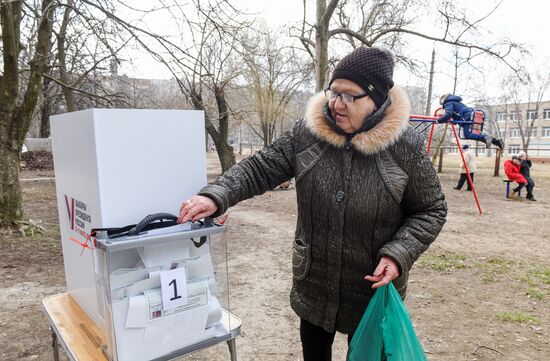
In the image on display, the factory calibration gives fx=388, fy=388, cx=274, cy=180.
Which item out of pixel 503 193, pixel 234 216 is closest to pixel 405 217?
pixel 234 216

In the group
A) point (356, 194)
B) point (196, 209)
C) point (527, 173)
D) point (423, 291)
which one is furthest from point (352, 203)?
point (527, 173)

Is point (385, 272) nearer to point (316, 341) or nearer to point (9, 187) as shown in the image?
point (316, 341)

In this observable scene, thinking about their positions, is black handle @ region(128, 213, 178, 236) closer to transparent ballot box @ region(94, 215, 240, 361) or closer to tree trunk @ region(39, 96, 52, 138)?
transparent ballot box @ region(94, 215, 240, 361)

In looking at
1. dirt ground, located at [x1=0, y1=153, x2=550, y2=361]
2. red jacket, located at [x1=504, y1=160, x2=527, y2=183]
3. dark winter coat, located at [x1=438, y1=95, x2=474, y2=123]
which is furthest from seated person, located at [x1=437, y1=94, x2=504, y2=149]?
dirt ground, located at [x1=0, y1=153, x2=550, y2=361]

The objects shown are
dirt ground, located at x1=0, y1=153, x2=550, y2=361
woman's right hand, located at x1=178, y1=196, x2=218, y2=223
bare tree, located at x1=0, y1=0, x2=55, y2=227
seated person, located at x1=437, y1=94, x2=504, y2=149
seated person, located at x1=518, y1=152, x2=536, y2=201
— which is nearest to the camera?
woman's right hand, located at x1=178, y1=196, x2=218, y2=223

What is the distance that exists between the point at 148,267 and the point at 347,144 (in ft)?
2.91

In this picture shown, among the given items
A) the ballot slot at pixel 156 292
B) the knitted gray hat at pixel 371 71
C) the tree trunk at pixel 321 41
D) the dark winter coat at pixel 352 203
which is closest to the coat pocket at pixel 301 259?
the dark winter coat at pixel 352 203

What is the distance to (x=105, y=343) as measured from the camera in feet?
4.70

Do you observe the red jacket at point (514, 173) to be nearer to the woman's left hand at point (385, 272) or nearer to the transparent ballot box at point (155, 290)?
the woman's left hand at point (385, 272)

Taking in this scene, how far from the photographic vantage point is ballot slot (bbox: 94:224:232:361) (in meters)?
1.27

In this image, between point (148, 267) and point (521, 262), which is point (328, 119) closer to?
point (148, 267)

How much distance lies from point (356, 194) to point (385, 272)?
0.31m

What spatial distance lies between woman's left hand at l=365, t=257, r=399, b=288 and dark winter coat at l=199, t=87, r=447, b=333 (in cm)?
3

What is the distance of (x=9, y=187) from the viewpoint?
520cm
